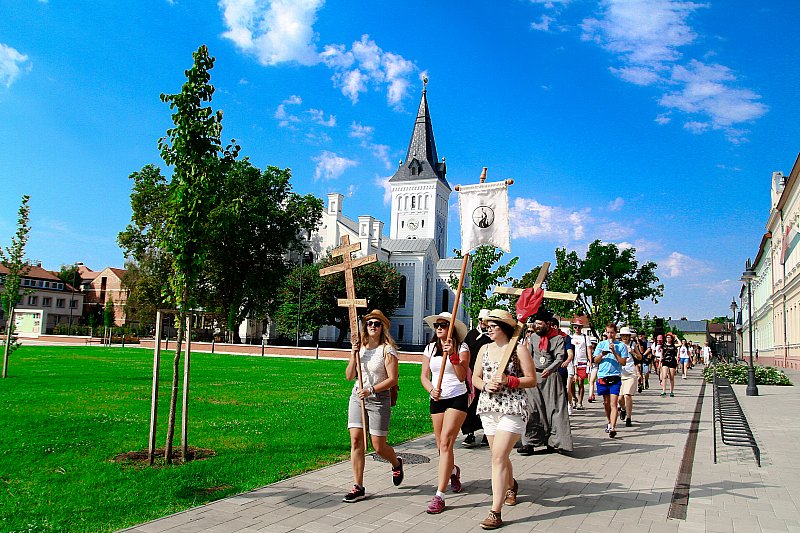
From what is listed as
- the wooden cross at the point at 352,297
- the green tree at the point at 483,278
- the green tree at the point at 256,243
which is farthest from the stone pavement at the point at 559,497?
the green tree at the point at 256,243

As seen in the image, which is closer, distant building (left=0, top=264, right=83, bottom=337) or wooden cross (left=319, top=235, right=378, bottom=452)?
wooden cross (left=319, top=235, right=378, bottom=452)

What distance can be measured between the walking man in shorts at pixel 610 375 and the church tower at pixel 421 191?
7433 cm

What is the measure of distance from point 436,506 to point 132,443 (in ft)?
16.2

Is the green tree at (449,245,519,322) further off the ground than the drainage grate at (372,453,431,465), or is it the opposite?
the green tree at (449,245,519,322)

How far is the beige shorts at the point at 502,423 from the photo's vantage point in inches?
220

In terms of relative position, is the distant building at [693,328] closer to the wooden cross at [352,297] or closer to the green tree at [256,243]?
the green tree at [256,243]

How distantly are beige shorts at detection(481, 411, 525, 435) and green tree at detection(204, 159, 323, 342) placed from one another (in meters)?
46.3

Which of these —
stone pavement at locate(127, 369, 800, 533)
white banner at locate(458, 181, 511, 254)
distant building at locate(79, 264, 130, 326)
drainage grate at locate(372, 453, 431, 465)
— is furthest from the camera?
distant building at locate(79, 264, 130, 326)

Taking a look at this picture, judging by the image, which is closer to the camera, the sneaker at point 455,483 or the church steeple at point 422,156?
the sneaker at point 455,483

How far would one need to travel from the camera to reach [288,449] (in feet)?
28.7

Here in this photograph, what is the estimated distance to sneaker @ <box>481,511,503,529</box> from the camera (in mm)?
5422

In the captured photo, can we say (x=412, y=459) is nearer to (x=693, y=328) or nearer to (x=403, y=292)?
(x=403, y=292)

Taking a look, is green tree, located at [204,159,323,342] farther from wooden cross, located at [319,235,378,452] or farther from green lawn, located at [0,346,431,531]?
wooden cross, located at [319,235,378,452]

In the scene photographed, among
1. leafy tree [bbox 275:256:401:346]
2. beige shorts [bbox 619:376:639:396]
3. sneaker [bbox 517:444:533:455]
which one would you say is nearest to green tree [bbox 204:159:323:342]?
leafy tree [bbox 275:256:401:346]
